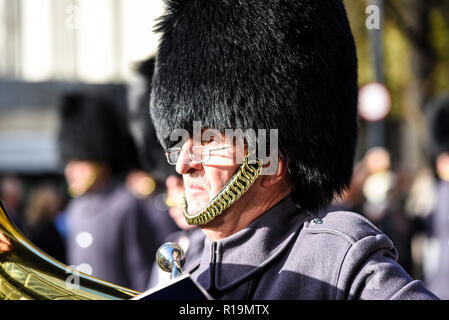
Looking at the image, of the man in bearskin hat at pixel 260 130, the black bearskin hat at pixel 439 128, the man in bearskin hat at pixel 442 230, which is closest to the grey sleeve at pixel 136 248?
the man in bearskin hat at pixel 442 230

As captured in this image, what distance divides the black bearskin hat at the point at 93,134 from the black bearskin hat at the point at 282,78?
156 inches

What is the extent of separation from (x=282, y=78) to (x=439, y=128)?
16.7ft

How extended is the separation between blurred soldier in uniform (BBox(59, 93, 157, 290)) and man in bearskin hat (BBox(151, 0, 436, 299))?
10.0 ft

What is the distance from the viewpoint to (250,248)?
2084 mm

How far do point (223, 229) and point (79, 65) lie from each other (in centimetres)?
1701

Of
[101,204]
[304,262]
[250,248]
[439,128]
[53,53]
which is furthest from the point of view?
[53,53]

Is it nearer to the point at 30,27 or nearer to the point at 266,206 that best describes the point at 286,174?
the point at 266,206

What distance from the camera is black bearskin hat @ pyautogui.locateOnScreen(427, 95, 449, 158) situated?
682cm

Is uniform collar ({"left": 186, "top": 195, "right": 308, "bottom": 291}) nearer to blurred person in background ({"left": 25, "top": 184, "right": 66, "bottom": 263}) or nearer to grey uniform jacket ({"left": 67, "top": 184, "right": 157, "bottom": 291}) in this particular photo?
grey uniform jacket ({"left": 67, "top": 184, "right": 157, "bottom": 291})

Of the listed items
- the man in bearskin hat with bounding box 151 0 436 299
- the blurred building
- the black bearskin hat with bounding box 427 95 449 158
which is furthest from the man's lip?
the blurred building

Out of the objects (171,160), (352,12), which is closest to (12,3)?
(352,12)

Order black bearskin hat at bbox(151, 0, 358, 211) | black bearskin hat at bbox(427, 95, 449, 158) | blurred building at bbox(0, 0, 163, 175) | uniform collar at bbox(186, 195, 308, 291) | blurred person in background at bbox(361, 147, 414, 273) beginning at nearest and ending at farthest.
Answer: uniform collar at bbox(186, 195, 308, 291), black bearskin hat at bbox(151, 0, 358, 211), blurred person in background at bbox(361, 147, 414, 273), black bearskin hat at bbox(427, 95, 449, 158), blurred building at bbox(0, 0, 163, 175)

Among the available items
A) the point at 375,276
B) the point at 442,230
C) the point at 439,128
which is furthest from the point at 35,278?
the point at 439,128

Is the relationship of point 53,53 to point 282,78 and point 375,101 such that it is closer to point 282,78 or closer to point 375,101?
point 375,101
